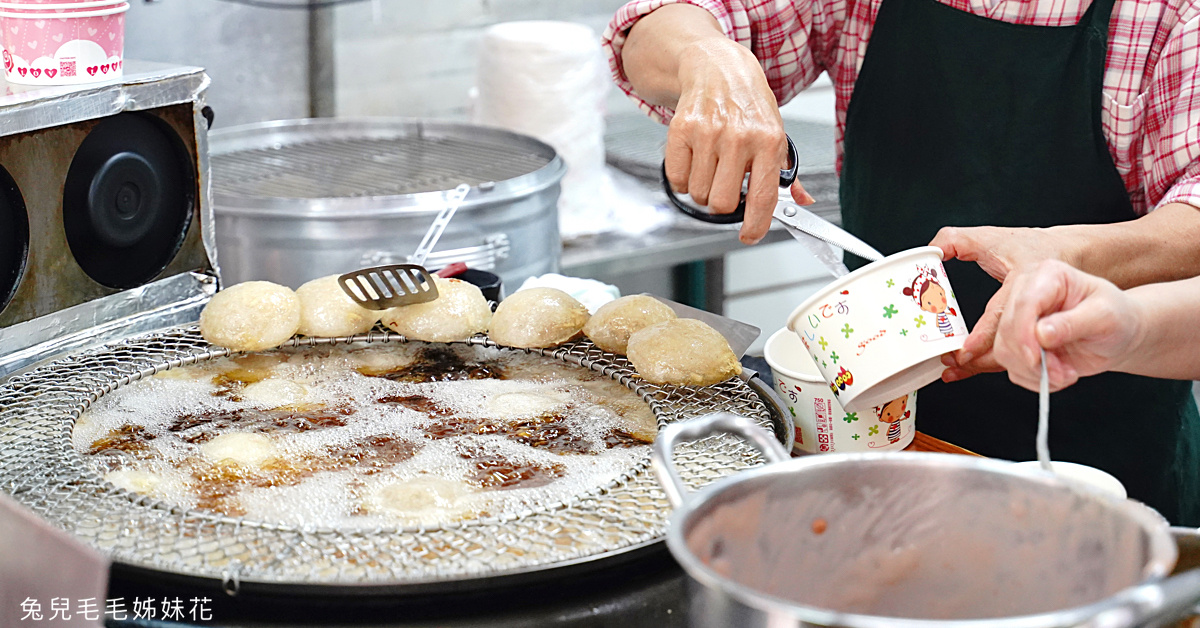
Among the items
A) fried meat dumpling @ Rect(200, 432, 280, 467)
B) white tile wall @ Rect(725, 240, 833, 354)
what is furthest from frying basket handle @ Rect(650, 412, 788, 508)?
white tile wall @ Rect(725, 240, 833, 354)

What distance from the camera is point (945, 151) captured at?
1568 mm

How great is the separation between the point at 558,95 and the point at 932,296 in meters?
1.66

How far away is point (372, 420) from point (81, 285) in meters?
→ 0.45

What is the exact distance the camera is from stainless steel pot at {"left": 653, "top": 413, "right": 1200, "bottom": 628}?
0.66 m

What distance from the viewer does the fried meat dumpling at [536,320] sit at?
1.33 metres

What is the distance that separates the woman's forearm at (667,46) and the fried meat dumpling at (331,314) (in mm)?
509

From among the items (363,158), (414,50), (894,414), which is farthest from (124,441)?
(414,50)

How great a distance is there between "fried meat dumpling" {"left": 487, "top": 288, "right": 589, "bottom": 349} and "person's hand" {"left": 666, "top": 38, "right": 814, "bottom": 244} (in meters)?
0.21

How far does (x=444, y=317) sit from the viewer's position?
1.36 m

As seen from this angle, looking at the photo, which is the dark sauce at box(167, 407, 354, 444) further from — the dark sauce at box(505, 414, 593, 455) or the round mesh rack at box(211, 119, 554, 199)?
the round mesh rack at box(211, 119, 554, 199)

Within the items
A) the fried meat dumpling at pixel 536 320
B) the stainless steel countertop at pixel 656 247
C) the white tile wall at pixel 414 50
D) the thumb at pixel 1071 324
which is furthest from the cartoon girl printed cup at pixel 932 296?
the white tile wall at pixel 414 50

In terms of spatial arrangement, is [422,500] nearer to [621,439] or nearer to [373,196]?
[621,439]

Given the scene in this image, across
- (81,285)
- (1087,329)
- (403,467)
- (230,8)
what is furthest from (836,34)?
(230,8)

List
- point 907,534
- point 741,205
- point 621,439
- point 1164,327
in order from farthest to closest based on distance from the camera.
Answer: point 741,205
point 621,439
point 1164,327
point 907,534
